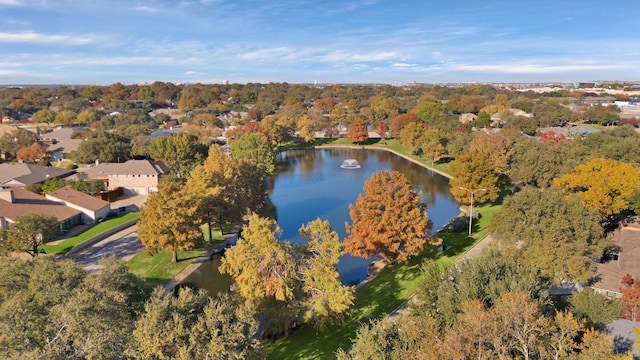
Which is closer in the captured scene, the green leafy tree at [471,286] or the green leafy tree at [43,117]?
the green leafy tree at [471,286]

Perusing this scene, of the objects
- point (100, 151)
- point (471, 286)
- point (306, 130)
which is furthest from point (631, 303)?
point (306, 130)

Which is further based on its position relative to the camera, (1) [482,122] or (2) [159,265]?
(1) [482,122]

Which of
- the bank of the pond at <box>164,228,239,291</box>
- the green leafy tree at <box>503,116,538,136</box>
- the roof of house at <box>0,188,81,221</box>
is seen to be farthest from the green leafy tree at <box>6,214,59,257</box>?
the green leafy tree at <box>503,116,538,136</box>

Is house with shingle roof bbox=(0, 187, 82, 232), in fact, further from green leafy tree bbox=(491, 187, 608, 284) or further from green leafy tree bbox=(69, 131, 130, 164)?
green leafy tree bbox=(491, 187, 608, 284)

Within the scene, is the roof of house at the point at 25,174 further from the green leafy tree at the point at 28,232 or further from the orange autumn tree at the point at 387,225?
the orange autumn tree at the point at 387,225

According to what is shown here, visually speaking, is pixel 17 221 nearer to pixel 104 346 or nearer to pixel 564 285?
pixel 104 346

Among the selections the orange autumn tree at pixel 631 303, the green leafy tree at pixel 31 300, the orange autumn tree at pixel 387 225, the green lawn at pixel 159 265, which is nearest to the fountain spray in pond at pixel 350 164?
the green lawn at pixel 159 265

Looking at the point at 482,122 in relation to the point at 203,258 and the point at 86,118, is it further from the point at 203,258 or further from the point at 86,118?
the point at 86,118
